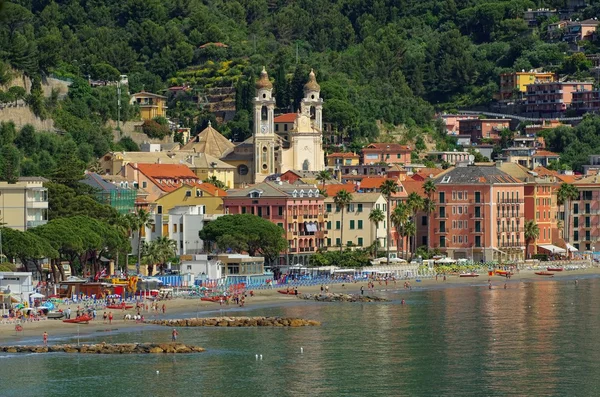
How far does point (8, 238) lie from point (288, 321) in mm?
19332

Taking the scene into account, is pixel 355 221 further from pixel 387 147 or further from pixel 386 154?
pixel 387 147

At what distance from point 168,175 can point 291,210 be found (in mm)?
15799

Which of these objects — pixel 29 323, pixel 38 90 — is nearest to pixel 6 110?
pixel 38 90

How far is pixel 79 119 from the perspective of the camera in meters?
167

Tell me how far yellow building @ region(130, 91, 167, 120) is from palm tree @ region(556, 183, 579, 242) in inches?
1774

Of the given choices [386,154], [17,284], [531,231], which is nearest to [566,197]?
[531,231]

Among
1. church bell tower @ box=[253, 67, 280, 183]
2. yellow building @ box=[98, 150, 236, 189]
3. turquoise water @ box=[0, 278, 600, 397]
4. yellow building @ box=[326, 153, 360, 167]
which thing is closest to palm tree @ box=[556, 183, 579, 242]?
yellow building @ box=[326, 153, 360, 167]

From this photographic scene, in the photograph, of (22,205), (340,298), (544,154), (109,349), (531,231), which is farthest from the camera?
(544,154)

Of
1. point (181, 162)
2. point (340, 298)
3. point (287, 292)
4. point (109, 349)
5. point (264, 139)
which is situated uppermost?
point (264, 139)

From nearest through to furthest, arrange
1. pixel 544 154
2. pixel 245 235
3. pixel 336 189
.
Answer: pixel 245 235 < pixel 336 189 < pixel 544 154

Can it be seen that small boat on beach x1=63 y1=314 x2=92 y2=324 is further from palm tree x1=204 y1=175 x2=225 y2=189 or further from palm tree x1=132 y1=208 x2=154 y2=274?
palm tree x1=204 y1=175 x2=225 y2=189

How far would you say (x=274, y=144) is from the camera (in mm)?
167750

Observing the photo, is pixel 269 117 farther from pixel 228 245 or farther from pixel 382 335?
pixel 382 335

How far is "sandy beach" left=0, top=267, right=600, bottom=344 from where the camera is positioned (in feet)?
313
